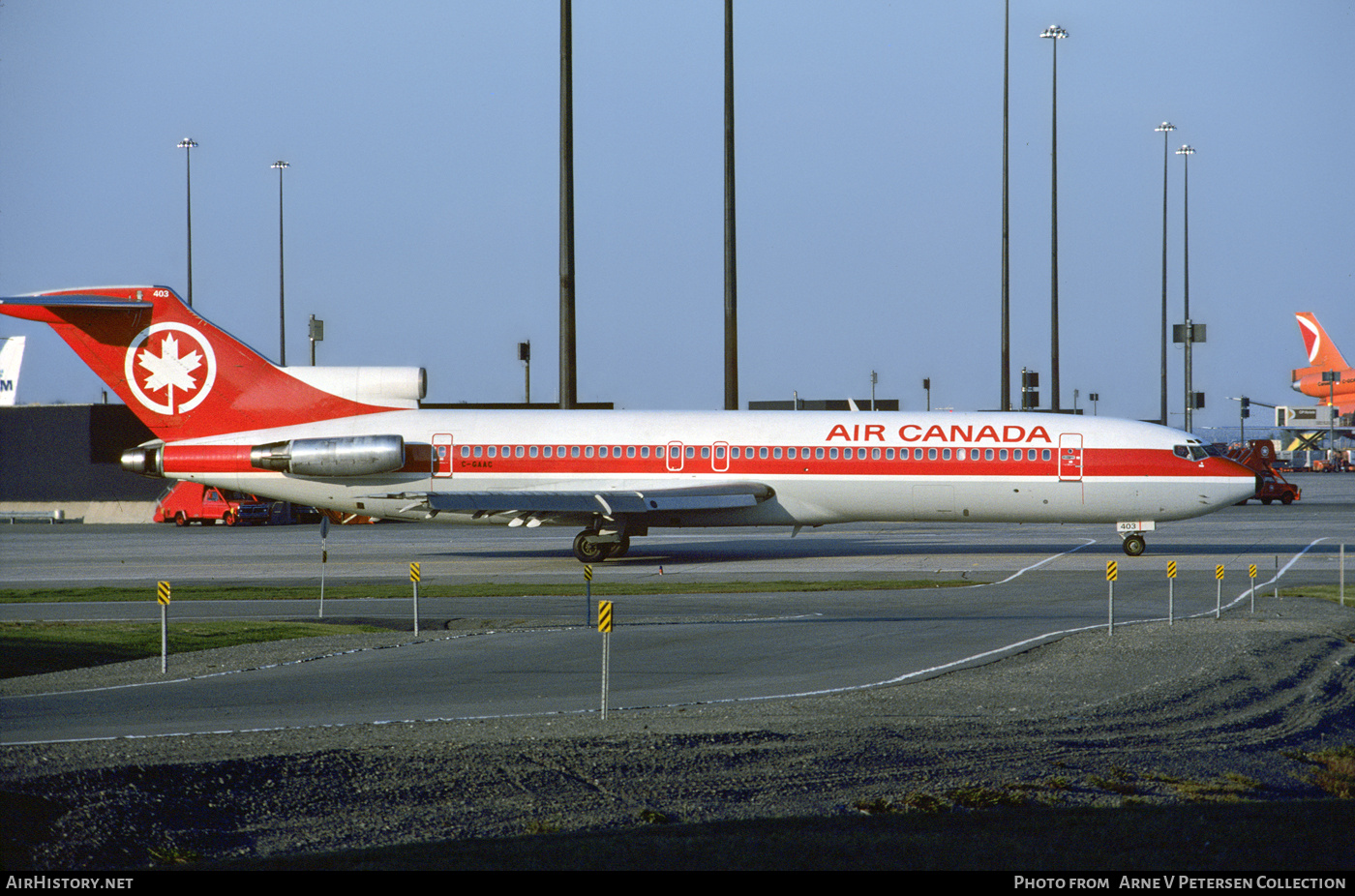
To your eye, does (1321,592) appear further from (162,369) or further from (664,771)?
(162,369)

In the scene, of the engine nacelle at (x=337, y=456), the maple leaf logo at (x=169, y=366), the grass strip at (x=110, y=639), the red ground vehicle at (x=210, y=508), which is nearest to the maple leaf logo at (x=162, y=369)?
the maple leaf logo at (x=169, y=366)

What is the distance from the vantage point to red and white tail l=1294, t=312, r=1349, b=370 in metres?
127

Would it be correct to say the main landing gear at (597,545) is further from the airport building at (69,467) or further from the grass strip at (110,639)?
the airport building at (69,467)

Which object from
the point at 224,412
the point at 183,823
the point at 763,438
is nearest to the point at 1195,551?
the point at 763,438

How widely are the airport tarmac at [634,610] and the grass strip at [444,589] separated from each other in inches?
27.6

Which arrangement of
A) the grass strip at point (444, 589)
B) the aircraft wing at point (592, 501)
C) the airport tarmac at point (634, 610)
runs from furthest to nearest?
the aircraft wing at point (592, 501), the grass strip at point (444, 589), the airport tarmac at point (634, 610)

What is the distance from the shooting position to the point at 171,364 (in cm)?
3328

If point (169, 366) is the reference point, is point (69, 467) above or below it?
below

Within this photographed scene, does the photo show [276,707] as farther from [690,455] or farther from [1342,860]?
[690,455]

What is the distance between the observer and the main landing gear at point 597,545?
3259 centimetres

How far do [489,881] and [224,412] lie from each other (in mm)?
28752

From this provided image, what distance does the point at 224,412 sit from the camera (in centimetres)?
3353

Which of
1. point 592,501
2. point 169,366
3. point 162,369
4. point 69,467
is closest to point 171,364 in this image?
point 169,366

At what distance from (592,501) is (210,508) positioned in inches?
1120
